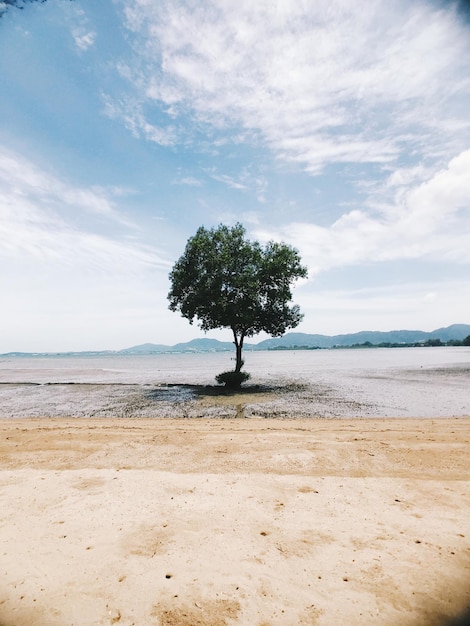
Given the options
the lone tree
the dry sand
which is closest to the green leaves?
the lone tree

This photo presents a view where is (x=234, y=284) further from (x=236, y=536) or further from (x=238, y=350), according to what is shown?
(x=236, y=536)

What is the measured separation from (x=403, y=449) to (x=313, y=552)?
5.65 meters

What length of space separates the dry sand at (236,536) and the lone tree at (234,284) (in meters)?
19.4

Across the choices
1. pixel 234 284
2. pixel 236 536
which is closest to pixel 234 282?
pixel 234 284

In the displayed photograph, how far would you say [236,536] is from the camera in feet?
15.1

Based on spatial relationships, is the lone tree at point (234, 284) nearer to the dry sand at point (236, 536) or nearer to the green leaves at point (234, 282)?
the green leaves at point (234, 282)

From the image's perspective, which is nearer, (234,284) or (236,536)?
(236,536)

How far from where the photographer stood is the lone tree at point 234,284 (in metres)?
27.5

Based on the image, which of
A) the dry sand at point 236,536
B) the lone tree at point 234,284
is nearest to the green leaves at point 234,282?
the lone tree at point 234,284

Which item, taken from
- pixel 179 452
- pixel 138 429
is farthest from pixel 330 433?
pixel 138 429

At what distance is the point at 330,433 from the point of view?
10867 mm

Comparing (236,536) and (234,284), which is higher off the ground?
(234,284)

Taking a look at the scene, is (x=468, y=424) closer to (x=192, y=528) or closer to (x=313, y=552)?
(x=313, y=552)

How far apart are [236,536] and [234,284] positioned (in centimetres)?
2368
